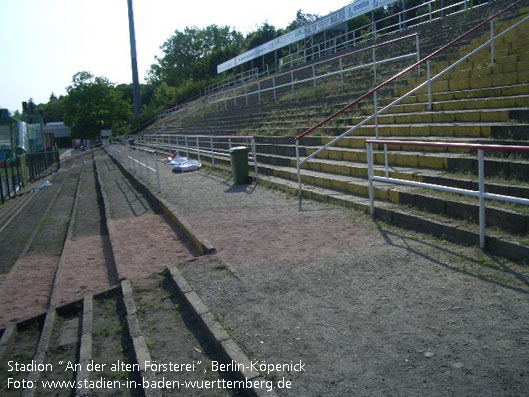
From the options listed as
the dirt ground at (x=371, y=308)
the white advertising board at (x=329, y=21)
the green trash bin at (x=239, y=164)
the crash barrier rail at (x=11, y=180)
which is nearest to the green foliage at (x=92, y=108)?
the white advertising board at (x=329, y=21)

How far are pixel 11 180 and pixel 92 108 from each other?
61.5 metres

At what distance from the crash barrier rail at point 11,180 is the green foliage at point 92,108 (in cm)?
5586

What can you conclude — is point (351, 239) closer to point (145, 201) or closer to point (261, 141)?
point (145, 201)

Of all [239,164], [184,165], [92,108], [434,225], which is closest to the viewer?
[434,225]

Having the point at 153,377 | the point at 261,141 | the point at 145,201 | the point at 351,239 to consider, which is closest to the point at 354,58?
the point at 261,141

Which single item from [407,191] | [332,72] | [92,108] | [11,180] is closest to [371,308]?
[407,191]

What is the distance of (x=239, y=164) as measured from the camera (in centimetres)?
1306

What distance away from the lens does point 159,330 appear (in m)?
4.95

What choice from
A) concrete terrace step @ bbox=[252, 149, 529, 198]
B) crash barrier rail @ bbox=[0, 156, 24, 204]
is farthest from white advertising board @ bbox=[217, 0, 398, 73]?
crash barrier rail @ bbox=[0, 156, 24, 204]

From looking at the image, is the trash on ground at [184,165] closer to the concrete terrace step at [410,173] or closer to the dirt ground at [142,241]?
the dirt ground at [142,241]

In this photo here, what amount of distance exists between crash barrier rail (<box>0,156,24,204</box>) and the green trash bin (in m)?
8.76

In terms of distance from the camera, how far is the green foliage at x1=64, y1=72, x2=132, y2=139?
7706 centimetres

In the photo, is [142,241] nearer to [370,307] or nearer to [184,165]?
[370,307]

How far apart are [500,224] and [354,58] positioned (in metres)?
17.8
